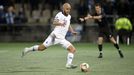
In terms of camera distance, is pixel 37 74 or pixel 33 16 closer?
pixel 37 74

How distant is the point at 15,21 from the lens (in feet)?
99.6

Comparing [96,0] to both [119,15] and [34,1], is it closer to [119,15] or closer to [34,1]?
[119,15]

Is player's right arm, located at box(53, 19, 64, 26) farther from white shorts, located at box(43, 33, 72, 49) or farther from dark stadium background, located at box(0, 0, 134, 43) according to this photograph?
dark stadium background, located at box(0, 0, 134, 43)

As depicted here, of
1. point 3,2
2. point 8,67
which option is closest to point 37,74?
point 8,67

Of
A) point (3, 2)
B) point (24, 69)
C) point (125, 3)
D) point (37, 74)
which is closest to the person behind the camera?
point (37, 74)

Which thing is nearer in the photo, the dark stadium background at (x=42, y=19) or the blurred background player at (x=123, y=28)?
the blurred background player at (x=123, y=28)

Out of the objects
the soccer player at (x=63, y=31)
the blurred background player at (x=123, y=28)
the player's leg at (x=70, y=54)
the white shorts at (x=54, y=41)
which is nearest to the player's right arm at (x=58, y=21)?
the soccer player at (x=63, y=31)

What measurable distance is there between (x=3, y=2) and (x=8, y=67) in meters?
Answer: 15.8

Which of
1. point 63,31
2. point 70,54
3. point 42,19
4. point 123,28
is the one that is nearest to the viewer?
point 70,54

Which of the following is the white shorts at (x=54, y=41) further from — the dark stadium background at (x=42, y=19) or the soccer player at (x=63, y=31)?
the dark stadium background at (x=42, y=19)

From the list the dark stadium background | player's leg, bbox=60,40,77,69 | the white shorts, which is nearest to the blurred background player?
the dark stadium background

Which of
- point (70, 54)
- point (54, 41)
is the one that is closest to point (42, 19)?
point (54, 41)

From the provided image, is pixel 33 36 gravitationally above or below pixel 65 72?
below

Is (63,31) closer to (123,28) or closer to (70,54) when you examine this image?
(70,54)
